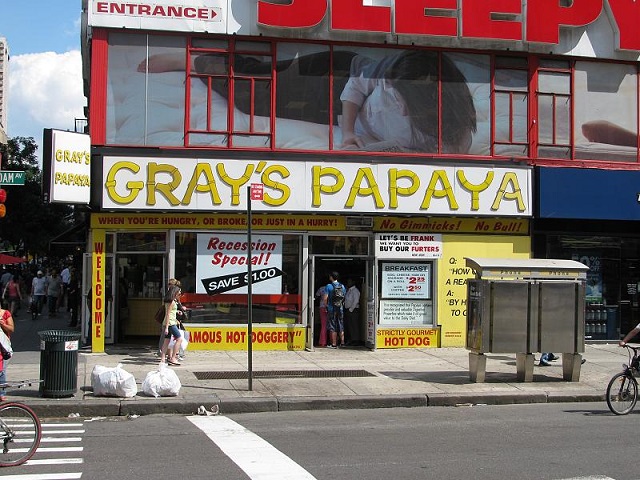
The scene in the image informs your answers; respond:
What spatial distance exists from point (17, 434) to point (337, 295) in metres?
10.4

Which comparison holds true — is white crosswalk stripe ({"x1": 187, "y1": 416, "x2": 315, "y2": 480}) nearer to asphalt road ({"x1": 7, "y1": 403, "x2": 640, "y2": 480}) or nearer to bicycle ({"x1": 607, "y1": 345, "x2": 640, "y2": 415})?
asphalt road ({"x1": 7, "y1": 403, "x2": 640, "y2": 480})

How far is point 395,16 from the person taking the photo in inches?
681

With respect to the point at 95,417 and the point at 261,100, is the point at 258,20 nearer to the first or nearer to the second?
the point at 261,100

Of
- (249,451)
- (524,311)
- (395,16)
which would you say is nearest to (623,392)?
(524,311)

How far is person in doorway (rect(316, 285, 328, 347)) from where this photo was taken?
17.5 meters

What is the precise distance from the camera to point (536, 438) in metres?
9.16

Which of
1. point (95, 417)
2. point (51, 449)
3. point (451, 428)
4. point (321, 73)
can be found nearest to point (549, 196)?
point (321, 73)

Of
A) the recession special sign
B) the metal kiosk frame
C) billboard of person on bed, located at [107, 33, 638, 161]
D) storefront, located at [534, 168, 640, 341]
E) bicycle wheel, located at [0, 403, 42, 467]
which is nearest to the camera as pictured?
bicycle wheel, located at [0, 403, 42, 467]

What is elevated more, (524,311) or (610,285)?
(610,285)

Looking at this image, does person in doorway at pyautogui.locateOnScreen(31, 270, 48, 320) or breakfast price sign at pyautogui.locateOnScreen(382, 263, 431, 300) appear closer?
breakfast price sign at pyautogui.locateOnScreen(382, 263, 431, 300)

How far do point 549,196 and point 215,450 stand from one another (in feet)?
39.4

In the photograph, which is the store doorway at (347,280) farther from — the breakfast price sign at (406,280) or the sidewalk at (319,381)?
the sidewalk at (319,381)

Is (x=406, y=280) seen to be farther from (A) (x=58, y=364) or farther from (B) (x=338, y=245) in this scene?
(A) (x=58, y=364)

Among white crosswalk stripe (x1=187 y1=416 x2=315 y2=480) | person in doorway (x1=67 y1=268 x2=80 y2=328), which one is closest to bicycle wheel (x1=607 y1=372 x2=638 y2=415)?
white crosswalk stripe (x1=187 y1=416 x2=315 y2=480)
